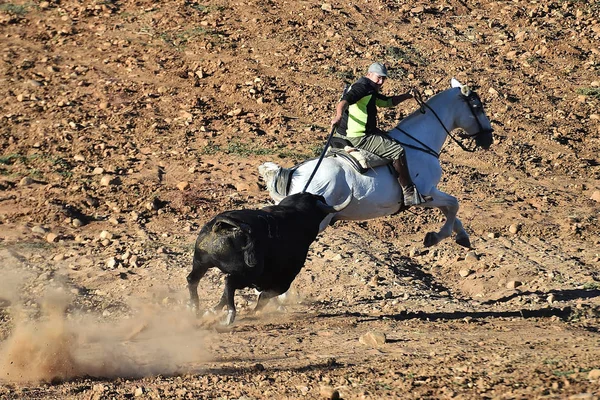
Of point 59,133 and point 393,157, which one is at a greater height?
point 393,157

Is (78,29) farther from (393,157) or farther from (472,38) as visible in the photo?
(393,157)

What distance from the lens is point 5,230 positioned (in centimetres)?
1389

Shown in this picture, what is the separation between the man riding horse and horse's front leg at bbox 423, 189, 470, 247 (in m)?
0.49

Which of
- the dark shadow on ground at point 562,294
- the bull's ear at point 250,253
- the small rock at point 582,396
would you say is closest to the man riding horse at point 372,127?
the dark shadow on ground at point 562,294

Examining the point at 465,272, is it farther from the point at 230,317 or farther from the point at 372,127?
the point at 230,317

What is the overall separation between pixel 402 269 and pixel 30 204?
5516 millimetres

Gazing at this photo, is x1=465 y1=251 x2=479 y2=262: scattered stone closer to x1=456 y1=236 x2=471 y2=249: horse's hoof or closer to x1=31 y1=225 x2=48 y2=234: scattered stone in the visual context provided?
x1=456 y1=236 x2=471 y2=249: horse's hoof

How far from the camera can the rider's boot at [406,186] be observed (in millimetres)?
11797

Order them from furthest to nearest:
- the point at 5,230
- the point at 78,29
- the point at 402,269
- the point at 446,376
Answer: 1. the point at 78,29
2. the point at 5,230
3. the point at 402,269
4. the point at 446,376

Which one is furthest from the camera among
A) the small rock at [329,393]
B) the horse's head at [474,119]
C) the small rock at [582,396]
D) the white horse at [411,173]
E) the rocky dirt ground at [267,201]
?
the horse's head at [474,119]

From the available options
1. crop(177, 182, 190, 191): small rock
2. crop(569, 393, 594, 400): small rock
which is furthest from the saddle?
crop(569, 393, 594, 400): small rock

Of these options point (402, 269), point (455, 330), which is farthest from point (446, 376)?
point (402, 269)

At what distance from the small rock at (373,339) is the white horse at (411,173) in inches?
76.3

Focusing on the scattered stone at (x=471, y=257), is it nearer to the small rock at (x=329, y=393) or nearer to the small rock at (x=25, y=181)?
the small rock at (x=329, y=393)
